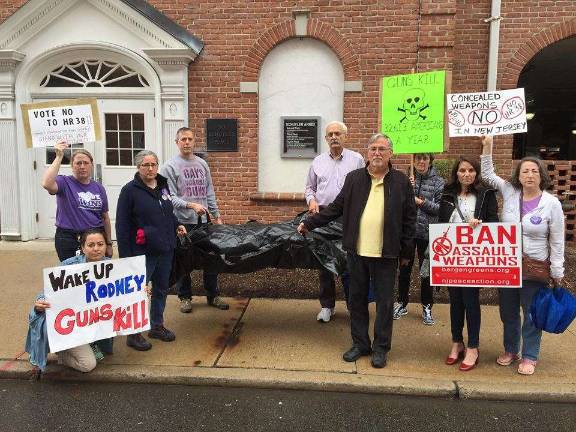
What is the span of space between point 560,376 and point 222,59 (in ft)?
20.7

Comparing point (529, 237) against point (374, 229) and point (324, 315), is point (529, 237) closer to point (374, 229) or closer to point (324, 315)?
point (374, 229)

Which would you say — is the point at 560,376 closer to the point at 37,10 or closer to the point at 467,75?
the point at 467,75

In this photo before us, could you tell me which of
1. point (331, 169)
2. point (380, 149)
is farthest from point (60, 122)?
point (380, 149)

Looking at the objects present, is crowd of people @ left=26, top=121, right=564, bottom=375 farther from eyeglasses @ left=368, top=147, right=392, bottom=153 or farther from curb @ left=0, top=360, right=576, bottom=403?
curb @ left=0, top=360, right=576, bottom=403

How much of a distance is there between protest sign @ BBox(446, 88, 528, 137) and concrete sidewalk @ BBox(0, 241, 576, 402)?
6.13 ft

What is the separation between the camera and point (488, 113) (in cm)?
430

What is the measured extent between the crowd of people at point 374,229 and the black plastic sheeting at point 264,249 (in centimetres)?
15

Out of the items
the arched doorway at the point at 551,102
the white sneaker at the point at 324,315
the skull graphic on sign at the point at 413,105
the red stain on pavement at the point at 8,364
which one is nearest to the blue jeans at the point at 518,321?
the white sneaker at the point at 324,315

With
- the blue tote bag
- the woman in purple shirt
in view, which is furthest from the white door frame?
the blue tote bag

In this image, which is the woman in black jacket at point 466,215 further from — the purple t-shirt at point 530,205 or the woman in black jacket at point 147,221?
the woman in black jacket at point 147,221

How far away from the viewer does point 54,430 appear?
317 cm

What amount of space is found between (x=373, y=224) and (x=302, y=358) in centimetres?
126

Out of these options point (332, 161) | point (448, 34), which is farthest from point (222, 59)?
point (332, 161)

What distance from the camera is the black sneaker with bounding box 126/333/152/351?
13.9 ft
